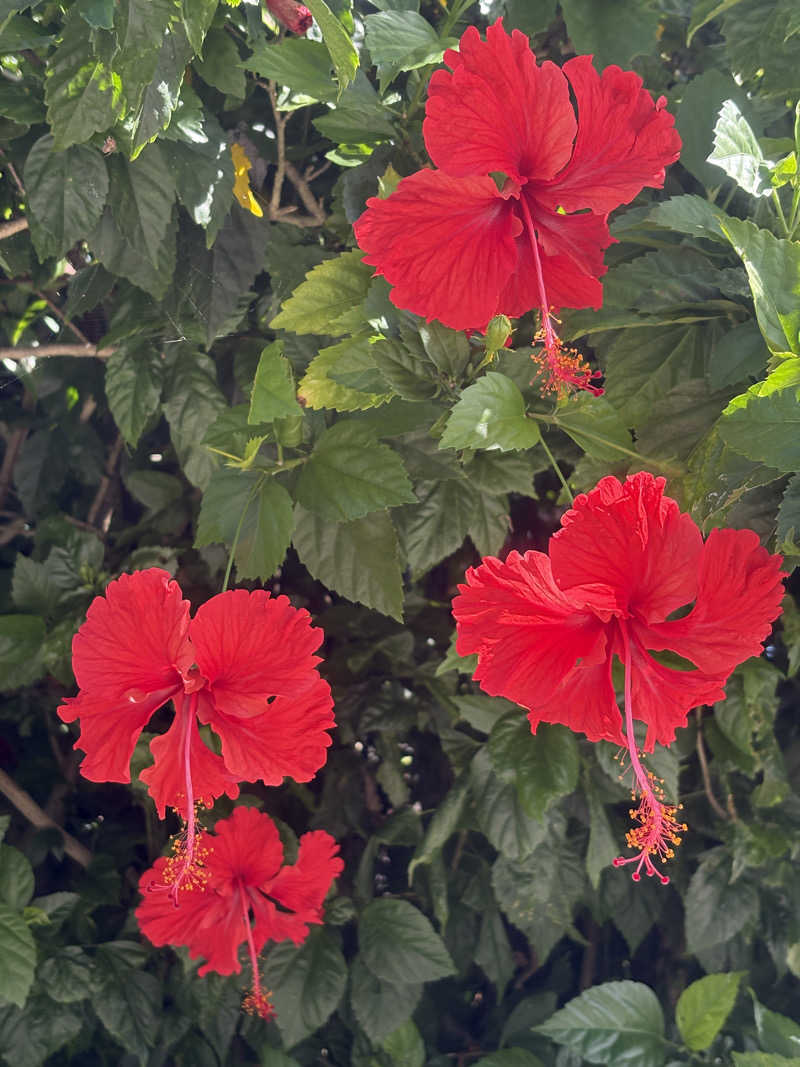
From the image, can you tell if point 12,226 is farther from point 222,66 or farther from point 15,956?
point 15,956

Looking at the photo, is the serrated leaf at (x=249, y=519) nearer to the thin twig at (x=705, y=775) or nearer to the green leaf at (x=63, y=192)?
the green leaf at (x=63, y=192)

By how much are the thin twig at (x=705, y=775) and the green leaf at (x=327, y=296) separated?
2.13 ft

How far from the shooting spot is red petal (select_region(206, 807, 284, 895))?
Answer: 3.54 feet

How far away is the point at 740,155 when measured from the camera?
76 centimetres

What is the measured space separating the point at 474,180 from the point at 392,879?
107 cm

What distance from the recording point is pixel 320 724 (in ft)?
2.60

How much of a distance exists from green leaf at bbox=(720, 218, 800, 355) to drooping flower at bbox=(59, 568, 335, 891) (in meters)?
0.39

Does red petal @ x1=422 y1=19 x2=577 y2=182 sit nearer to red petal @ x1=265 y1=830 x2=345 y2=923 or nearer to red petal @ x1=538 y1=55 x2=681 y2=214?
red petal @ x1=538 y1=55 x2=681 y2=214

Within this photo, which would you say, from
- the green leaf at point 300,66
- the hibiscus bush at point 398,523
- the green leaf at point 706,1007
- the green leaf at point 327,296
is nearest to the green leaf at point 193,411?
the hibiscus bush at point 398,523

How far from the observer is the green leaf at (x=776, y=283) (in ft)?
2.30

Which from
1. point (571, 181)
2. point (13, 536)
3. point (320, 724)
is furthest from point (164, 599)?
point (13, 536)

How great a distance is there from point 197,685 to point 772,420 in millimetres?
467

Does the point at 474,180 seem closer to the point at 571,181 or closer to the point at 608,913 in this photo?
the point at 571,181

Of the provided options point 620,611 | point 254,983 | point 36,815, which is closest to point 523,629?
point 620,611
